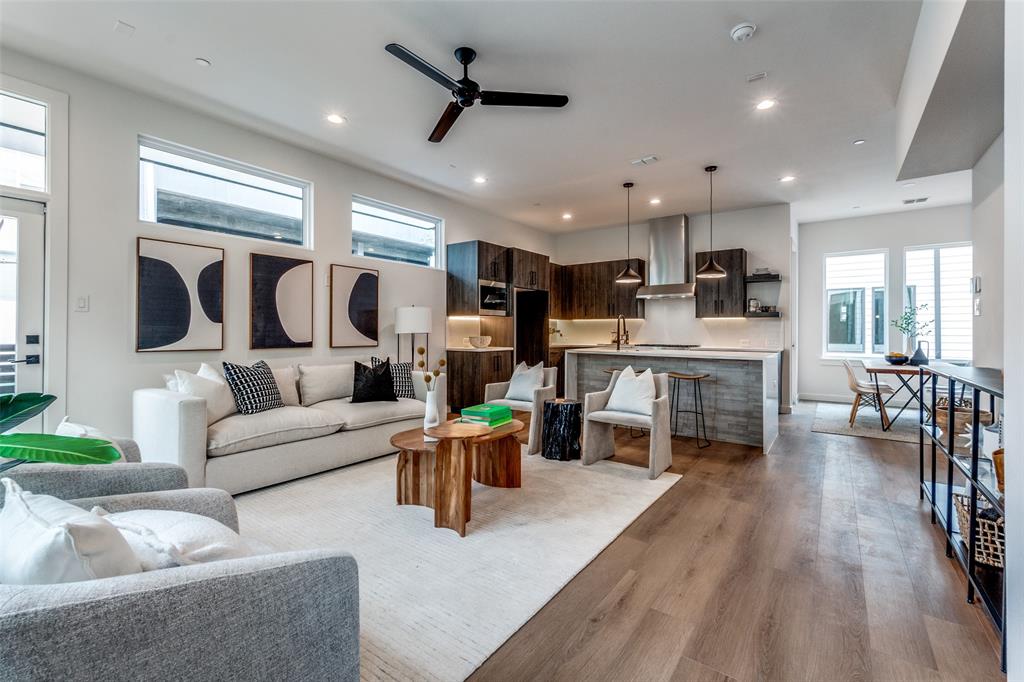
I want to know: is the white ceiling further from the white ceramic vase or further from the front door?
the white ceramic vase

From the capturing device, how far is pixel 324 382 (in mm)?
4273

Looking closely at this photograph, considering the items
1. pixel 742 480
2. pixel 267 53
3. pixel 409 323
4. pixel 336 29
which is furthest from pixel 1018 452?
pixel 409 323

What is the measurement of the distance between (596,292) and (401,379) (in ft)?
14.6

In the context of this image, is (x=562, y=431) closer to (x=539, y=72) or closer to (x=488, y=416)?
(x=488, y=416)

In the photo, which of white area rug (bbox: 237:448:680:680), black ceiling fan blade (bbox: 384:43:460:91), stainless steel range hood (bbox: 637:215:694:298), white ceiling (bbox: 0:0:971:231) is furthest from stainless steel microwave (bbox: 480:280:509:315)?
black ceiling fan blade (bbox: 384:43:460:91)

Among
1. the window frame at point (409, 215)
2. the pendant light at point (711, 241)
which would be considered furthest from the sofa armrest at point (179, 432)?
the pendant light at point (711, 241)

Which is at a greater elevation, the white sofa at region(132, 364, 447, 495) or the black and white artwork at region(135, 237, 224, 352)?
the black and white artwork at region(135, 237, 224, 352)

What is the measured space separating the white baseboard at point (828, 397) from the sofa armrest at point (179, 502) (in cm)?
864

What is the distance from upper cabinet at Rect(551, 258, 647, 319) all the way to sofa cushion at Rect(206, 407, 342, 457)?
203 inches

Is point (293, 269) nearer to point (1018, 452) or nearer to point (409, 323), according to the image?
point (409, 323)

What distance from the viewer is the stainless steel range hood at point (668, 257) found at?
283 inches

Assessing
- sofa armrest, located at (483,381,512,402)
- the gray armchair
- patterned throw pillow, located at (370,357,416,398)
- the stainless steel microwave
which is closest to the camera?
the gray armchair

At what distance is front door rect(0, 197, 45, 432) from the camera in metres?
3.02

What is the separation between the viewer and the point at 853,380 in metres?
5.65
